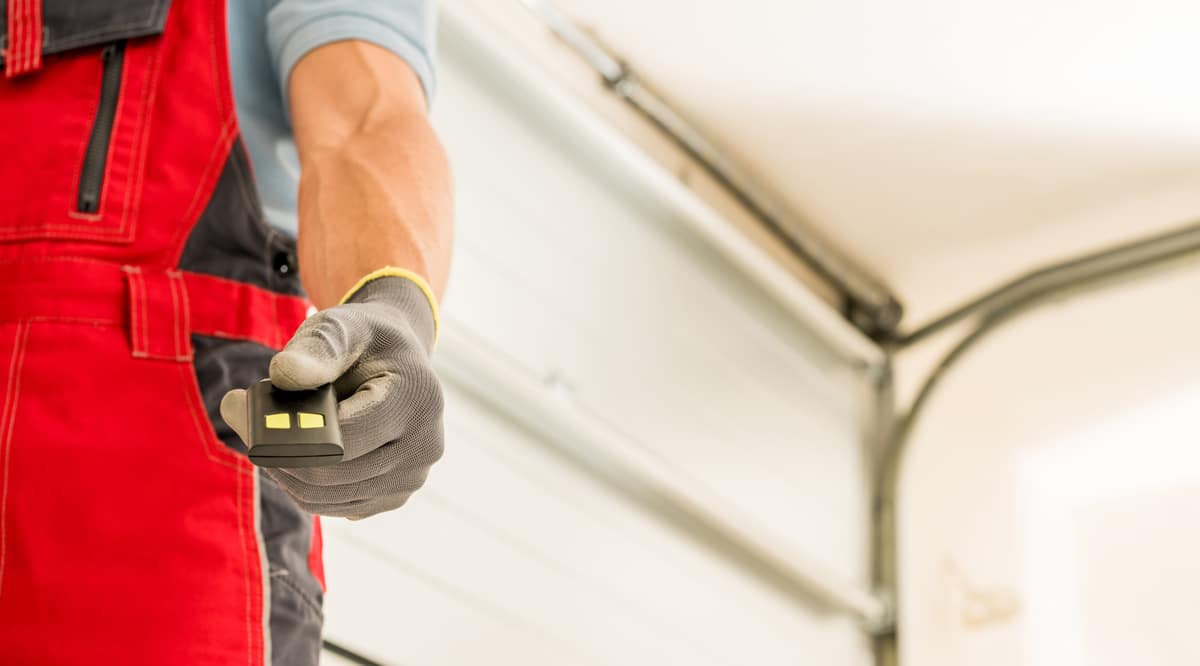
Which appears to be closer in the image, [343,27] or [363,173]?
[363,173]

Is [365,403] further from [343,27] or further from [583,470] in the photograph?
[583,470]

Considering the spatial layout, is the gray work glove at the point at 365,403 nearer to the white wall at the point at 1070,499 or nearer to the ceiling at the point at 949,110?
the ceiling at the point at 949,110

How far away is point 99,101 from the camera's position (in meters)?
1.76

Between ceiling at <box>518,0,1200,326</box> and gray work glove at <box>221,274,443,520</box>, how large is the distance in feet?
8.14

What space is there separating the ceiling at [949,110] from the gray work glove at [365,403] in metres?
2.48

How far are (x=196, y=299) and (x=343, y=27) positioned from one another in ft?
1.43

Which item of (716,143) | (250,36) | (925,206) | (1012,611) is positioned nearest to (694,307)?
(716,143)

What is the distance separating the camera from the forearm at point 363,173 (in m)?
1.59

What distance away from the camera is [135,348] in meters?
1.59

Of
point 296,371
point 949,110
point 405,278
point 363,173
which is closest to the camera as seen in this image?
point 296,371

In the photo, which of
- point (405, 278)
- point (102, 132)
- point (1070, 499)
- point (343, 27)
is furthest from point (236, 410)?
point (1070, 499)

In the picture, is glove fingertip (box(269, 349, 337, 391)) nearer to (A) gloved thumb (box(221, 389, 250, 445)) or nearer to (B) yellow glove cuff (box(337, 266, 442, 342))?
(A) gloved thumb (box(221, 389, 250, 445))

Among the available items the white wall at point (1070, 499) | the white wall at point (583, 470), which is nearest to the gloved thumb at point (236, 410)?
the white wall at point (583, 470)

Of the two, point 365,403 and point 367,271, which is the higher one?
point 367,271
